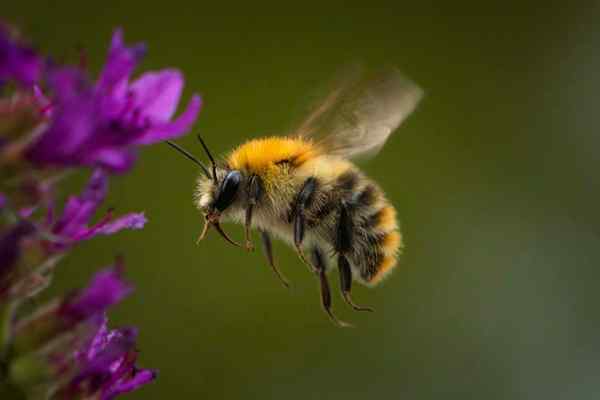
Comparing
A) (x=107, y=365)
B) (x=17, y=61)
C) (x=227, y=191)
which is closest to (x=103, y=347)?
(x=107, y=365)

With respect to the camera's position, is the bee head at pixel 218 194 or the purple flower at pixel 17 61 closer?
the purple flower at pixel 17 61

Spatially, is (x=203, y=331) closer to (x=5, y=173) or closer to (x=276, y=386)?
(x=276, y=386)

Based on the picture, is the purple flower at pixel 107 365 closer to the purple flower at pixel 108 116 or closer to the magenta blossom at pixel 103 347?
the magenta blossom at pixel 103 347

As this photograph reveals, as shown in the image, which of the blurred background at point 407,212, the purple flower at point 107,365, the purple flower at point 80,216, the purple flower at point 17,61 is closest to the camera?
the purple flower at point 17,61

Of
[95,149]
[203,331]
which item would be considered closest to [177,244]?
[203,331]

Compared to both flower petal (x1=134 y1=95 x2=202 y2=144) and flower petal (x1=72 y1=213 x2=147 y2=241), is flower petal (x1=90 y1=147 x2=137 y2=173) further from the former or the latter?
flower petal (x1=72 y1=213 x2=147 y2=241)

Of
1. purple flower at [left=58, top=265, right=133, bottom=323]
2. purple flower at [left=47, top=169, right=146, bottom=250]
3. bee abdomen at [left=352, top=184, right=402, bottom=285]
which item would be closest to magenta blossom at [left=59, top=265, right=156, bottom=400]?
purple flower at [left=58, top=265, right=133, bottom=323]

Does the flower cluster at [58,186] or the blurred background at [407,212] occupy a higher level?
the blurred background at [407,212]

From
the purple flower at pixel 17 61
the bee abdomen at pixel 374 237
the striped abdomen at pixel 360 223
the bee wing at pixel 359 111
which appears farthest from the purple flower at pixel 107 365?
the bee wing at pixel 359 111
